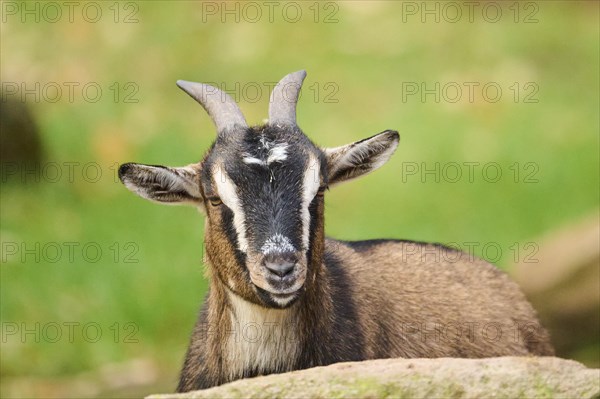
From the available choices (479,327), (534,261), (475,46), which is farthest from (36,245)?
(475,46)

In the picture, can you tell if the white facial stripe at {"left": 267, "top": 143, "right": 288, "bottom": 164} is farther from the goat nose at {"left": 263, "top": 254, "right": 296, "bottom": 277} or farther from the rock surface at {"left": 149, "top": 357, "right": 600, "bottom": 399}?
the rock surface at {"left": 149, "top": 357, "right": 600, "bottom": 399}

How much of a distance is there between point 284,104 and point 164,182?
934 millimetres

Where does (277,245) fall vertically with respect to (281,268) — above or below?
above

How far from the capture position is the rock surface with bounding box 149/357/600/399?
525 cm

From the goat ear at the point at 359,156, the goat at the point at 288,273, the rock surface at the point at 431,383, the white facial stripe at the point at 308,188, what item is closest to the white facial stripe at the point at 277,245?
the goat at the point at 288,273

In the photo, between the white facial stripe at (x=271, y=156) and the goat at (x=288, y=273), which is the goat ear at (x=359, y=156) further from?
the white facial stripe at (x=271, y=156)

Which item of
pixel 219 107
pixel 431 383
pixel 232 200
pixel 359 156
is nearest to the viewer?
pixel 431 383

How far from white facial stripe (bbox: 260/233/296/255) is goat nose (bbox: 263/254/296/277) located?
0.04 m

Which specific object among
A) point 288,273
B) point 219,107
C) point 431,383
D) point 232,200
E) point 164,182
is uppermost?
point 219,107

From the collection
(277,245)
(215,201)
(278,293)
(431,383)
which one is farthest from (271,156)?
(431,383)

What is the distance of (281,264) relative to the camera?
612cm

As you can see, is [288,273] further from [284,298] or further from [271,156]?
[271,156]

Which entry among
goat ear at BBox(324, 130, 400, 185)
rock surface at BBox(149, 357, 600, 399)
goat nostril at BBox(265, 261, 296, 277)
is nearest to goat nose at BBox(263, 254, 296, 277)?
goat nostril at BBox(265, 261, 296, 277)

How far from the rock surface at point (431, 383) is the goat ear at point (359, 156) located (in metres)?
1.93
